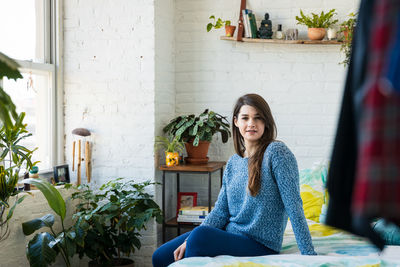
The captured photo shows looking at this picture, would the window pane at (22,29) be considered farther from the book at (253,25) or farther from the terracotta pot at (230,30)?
the book at (253,25)

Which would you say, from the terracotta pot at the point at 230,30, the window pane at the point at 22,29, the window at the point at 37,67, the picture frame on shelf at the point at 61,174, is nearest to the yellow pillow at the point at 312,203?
the terracotta pot at the point at 230,30

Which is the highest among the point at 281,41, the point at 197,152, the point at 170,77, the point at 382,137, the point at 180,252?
the point at 281,41

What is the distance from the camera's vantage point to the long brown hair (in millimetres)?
2717

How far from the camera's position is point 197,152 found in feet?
13.3

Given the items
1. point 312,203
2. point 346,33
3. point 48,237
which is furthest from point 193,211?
point 346,33

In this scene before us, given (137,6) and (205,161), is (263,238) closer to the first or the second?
(205,161)

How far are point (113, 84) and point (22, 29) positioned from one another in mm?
761

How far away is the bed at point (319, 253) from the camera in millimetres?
2236

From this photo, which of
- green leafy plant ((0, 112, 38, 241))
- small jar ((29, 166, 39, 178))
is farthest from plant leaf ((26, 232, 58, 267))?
small jar ((29, 166, 39, 178))

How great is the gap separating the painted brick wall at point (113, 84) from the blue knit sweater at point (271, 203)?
1224 mm

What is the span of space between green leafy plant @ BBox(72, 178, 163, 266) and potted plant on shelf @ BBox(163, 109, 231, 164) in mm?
475

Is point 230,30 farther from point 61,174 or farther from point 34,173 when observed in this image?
point 34,173

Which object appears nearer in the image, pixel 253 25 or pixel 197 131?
pixel 197 131

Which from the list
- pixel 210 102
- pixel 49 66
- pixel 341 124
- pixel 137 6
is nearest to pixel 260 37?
pixel 210 102
